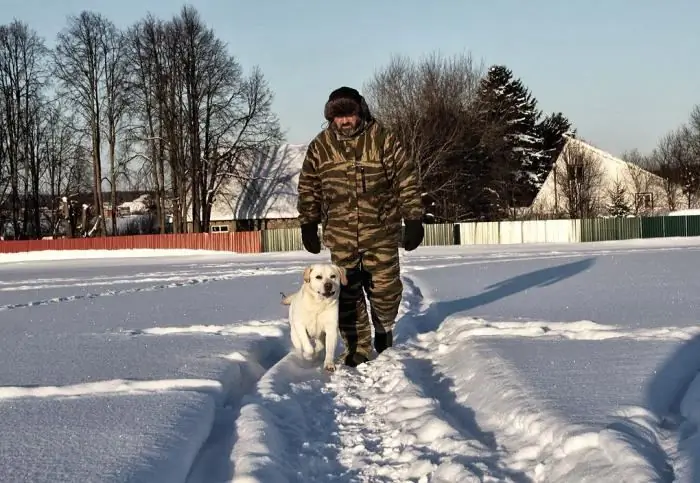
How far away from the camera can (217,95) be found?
133 feet

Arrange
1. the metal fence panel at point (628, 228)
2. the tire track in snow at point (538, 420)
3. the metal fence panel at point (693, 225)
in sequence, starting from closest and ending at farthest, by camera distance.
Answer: the tire track in snow at point (538, 420)
the metal fence panel at point (628, 228)
the metal fence panel at point (693, 225)

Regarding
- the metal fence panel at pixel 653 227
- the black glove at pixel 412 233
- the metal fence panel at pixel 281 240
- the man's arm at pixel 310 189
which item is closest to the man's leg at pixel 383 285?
the black glove at pixel 412 233

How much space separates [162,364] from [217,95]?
123 ft

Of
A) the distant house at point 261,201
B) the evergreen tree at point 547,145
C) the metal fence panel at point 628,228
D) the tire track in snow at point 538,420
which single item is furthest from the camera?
the evergreen tree at point 547,145

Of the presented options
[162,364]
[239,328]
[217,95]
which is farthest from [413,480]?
[217,95]

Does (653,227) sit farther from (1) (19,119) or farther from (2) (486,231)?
(1) (19,119)

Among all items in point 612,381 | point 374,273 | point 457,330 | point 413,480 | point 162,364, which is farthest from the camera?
point 457,330

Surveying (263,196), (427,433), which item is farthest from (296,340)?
(263,196)

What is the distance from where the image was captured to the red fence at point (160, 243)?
36781mm

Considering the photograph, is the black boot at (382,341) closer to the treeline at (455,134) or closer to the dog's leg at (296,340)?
the dog's leg at (296,340)

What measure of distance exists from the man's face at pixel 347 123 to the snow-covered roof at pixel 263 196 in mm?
41688

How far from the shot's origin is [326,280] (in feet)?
16.7

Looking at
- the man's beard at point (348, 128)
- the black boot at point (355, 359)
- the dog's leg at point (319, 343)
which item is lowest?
the black boot at point (355, 359)

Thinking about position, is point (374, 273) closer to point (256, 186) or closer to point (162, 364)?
point (162, 364)
